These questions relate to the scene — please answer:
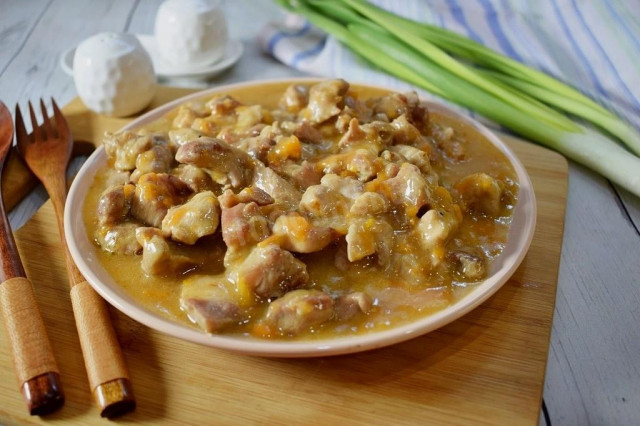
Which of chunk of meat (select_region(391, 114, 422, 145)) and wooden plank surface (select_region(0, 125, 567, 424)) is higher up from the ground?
chunk of meat (select_region(391, 114, 422, 145))

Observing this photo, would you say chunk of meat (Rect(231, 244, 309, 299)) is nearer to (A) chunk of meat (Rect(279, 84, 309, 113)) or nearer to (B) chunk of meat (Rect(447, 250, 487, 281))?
(B) chunk of meat (Rect(447, 250, 487, 281))

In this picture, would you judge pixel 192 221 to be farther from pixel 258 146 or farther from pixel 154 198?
pixel 258 146

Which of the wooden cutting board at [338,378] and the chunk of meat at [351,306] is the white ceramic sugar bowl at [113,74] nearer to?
the wooden cutting board at [338,378]

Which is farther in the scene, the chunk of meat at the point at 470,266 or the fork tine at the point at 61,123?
the fork tine at the point at 61,123

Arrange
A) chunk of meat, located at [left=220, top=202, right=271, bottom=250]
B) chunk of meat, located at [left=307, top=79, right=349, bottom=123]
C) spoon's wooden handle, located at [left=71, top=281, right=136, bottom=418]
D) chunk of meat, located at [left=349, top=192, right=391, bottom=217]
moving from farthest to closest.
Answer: chunk of meat, located at [left=307, top=79, right=349, bottom=123]
chunk of meat, located at [left=349, top=192, right=391, bottom=217]
chunk of meat, located at [left=220, top=202, right=271, bottom=250]
spoon's wooden handle, located at [left=71, top=281, right=136, bottom=418]

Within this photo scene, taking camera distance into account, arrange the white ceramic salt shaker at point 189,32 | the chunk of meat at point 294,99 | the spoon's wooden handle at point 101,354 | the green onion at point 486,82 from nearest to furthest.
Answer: the spoon's wooden handle at point 101,354 < the chunk of meat at point 294,99 < the green onion at point 486,82 < the white ceramic salt shaker at point 189,32

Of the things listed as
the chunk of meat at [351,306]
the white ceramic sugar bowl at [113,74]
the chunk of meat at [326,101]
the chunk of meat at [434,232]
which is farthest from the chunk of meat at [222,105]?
the chunk of meat at [351,306]

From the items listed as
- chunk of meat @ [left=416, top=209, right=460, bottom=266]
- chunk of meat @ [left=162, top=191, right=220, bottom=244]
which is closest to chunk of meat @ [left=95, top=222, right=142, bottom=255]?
chunk of meat @ [left=162, top=191, right=220, bottom=244]

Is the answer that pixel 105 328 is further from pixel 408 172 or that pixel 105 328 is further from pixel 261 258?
pixel 408 172
